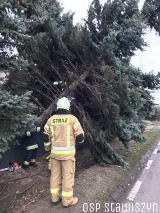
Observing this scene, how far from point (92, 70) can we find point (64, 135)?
3562 millimetres

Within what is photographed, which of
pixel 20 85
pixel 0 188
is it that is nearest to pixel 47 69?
pixel 20 85

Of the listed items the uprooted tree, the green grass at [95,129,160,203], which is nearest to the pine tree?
the uprooted tree

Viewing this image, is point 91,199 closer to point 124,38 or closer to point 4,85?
point 4,85

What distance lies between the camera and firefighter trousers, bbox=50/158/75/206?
5.51 meters

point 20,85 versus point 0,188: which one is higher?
point 20,85

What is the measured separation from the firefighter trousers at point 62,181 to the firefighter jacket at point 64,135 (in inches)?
6.4

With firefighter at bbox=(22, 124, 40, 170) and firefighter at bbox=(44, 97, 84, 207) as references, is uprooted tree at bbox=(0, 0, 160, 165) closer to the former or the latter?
firefighter at bbox=(22, 124, 40, 170)

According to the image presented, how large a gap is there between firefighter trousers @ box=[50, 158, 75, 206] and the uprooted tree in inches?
82.9

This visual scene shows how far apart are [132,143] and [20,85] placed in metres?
6.26

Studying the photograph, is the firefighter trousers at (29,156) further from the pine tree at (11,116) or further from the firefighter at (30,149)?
the pine tree at (11,116)

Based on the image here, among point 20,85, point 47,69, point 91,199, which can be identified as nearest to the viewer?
point 91,199

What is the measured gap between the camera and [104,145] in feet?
26.0

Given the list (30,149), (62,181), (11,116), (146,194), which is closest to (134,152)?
(146,194)

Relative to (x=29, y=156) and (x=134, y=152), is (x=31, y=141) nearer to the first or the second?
(x=29, y=156)
